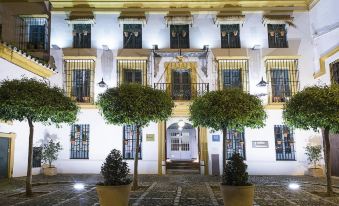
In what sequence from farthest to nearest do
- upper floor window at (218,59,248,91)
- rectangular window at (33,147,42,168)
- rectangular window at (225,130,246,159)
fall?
upper floor window at (218,59,248,91) → rectangular window at (225,130,246,159) → rectangular window at (33,147,42,168)

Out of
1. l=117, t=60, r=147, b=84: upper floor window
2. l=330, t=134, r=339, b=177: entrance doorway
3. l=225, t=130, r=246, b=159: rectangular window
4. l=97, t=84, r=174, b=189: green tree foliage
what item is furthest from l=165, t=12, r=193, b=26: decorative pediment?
l=330, t=134, r=339, b=177: entrance doorway

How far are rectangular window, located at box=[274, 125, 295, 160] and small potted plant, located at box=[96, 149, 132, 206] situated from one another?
474 inches

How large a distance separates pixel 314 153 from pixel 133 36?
12.6 meters

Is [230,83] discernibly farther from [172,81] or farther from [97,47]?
[97,47]

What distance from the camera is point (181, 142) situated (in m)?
25.6

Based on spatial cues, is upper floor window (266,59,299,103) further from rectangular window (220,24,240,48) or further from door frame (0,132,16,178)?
door frame (0,132,16,178)

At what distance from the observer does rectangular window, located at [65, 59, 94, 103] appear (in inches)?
742

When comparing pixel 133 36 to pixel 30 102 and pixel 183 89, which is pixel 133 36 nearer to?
pixel 183 89

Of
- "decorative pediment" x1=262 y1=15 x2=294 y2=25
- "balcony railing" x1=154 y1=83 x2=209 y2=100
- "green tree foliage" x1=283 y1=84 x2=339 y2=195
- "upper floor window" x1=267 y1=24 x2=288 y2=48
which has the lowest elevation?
"green tree foliage" x1=283 y1=84 x2=339 y2=195

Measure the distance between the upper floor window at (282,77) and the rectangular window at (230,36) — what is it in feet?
7.58

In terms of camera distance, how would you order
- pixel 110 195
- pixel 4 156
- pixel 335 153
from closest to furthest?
pixel 110 195 < pixel 4 156 < pixel 335 153

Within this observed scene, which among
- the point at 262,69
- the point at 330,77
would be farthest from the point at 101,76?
the point at 330,77

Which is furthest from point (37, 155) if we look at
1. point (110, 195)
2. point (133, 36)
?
point (110, 195)

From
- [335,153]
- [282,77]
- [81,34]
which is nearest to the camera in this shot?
[335,153]
